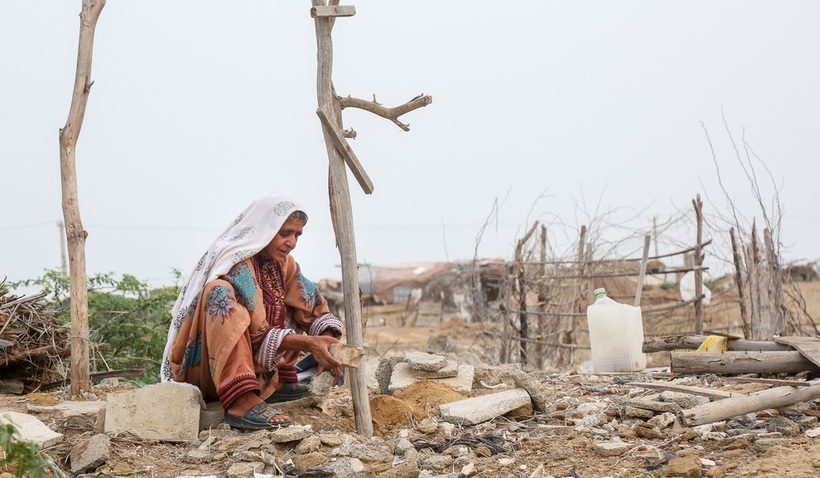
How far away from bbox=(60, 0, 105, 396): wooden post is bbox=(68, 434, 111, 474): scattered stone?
150 cm

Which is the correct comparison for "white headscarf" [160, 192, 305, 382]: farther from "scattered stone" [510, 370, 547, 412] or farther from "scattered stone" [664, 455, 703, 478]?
"scattered stone" [664, 455, 703, 478]

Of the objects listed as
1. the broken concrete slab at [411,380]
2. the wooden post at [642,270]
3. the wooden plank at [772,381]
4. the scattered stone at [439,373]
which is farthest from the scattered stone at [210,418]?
the wooden post at [642,270]

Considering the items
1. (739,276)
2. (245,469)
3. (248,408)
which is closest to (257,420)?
(248,408)

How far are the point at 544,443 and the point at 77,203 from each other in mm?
2980

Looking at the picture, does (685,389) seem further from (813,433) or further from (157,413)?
(157,413)

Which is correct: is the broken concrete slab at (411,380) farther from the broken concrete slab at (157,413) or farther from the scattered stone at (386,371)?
the broken concrete slab at (157,413)

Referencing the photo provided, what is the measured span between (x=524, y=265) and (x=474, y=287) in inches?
41.9

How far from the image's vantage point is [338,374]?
4.03 meters

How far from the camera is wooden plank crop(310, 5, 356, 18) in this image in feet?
12.0

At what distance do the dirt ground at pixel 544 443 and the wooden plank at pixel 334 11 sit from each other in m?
1.84

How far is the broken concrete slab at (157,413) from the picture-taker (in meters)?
3.65

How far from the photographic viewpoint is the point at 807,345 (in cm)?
452

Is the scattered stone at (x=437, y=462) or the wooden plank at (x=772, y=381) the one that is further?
the wooden plank at (x=772, y=381)

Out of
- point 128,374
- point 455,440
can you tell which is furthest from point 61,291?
point 455,440
